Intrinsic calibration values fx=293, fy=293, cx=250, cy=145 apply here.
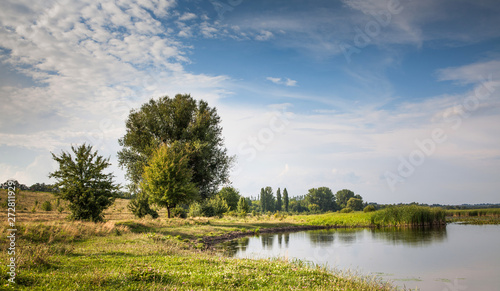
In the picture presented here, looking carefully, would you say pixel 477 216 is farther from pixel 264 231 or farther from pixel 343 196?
pixel 343 196

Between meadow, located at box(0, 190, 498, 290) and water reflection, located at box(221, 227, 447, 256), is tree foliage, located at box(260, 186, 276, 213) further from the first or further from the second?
meadow, located at box(0, 190, 498, 290)

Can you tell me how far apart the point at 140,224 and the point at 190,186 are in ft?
28.8

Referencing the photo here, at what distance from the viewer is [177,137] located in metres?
38.0

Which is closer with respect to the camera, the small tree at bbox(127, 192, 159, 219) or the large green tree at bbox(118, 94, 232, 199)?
the small tree at bbox(127, 192, 159, 219)

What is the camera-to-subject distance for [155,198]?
104 feet

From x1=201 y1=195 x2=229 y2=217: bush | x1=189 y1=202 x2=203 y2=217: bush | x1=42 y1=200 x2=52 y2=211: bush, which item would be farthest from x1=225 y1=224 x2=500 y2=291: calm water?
x1=201 y1=195 x2=229 y2=217: bush

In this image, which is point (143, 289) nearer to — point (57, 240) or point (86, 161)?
point (57, 240)

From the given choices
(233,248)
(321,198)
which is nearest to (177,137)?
(233,248)

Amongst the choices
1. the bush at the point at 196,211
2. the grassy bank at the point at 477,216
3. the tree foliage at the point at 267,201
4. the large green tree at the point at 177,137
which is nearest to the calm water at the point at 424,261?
the large green tree at the point at 177,137

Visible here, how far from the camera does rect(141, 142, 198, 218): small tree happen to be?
102ft

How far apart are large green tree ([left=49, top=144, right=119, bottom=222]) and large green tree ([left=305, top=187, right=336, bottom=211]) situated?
379ft

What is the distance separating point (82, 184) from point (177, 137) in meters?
16.0

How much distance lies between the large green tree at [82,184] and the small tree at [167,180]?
7.42 m

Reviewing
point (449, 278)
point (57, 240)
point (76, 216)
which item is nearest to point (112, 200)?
point (76, 216)
